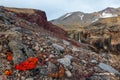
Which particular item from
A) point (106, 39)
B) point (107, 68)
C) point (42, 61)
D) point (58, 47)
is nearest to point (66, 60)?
point (42, 61)

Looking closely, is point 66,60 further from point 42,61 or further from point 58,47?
point 58,47

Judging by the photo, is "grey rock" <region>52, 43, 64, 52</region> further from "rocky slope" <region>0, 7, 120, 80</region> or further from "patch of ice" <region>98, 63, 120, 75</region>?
"patch of ice" <region>98, 63, 120, 75</region>

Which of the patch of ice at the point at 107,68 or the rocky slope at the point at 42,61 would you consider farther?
the patch of ice at the point at 107,68

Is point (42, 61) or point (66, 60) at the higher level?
point (42, 61)

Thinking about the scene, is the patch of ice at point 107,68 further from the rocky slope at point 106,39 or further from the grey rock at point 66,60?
the rocky slope at point 106,39

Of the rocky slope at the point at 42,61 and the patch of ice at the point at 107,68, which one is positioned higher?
the rocky slope at the point at 42,61

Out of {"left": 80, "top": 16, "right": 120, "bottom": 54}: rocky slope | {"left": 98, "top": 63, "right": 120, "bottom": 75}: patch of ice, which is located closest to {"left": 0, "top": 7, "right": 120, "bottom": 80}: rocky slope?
{"left": 98, "top": 63, "right": 120, "bottom": 75}: patch of ice

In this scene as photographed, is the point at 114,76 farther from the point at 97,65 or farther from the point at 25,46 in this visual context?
the point at 25,46

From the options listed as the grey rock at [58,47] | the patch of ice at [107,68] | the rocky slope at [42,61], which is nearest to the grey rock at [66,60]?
the rocky slope at [42,61]

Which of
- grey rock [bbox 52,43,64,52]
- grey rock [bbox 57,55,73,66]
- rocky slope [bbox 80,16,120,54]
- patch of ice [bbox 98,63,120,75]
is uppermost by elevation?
grey rock [bbox 52,43,64,52]

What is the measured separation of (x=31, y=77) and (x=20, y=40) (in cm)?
341

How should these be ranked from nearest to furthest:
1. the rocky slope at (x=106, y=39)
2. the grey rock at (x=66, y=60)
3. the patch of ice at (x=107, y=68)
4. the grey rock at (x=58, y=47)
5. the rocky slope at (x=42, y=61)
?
1. the rocky slope at (x=42, y=61)
2. the grey rock at (x=66, y=60)
3. the patch of ice at (x=107, y=68)
4. the grey rock at (x=58, y=47)
5. the rocky slope at (x=106, y=39)

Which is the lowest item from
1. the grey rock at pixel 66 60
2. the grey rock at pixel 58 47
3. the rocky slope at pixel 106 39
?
the rocky slope at pixel 106 39

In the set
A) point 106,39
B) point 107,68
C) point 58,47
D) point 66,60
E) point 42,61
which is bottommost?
point 106,39
